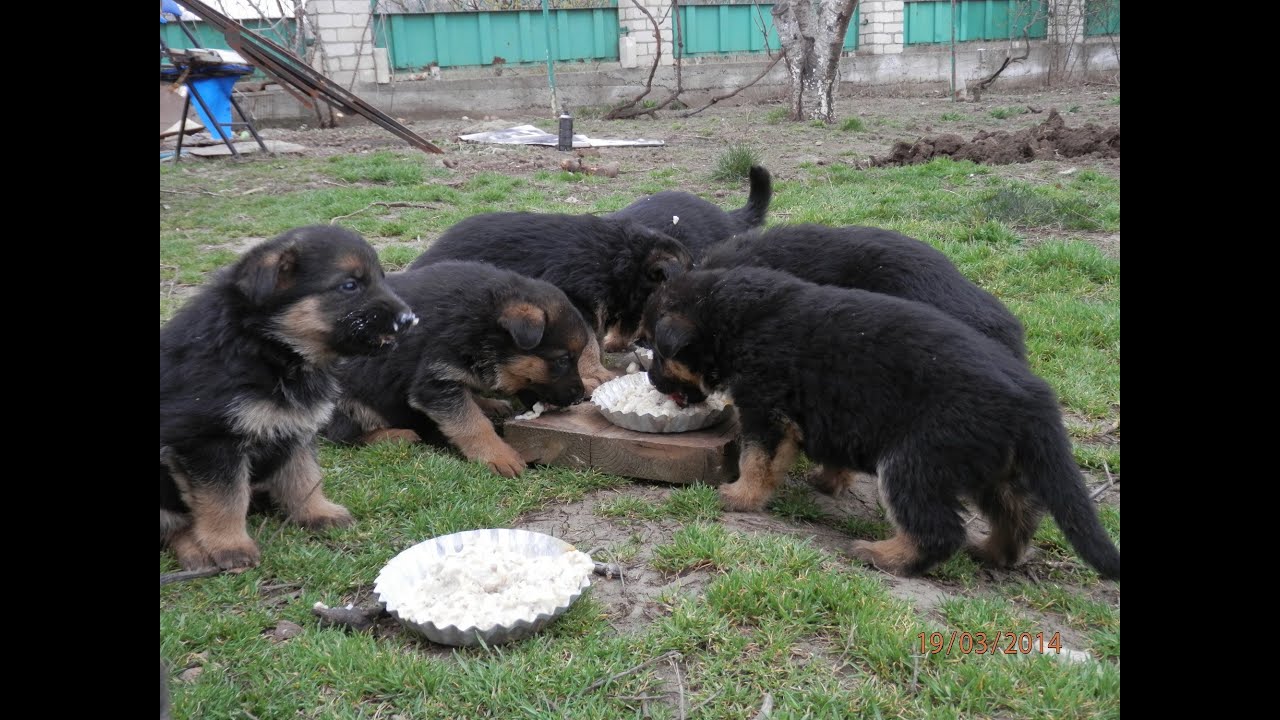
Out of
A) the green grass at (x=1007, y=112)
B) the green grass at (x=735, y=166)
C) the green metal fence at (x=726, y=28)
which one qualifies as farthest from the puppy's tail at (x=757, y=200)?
the green metal fence at (x=726, y=28)

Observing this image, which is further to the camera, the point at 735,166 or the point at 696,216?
the point at 735,166

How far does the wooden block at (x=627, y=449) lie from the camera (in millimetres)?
4723

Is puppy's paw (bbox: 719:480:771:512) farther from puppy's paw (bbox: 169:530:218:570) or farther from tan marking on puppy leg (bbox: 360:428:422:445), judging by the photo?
puppy's paw (bbox: 169:530:218:570)

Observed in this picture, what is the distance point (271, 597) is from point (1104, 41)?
28.8m

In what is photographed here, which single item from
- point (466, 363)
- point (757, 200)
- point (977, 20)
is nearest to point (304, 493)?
point (466, 363)

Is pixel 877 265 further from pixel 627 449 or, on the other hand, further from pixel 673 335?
pixel 627 449

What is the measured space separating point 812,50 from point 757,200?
36.8 ft

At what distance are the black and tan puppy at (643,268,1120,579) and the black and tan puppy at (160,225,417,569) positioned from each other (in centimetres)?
162

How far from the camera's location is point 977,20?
26844 millimetres

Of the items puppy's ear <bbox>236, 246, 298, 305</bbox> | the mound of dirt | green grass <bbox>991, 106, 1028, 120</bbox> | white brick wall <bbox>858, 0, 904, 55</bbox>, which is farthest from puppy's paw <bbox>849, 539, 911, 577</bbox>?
white brick wall <bbox>858, 0, 904, 55</bbox>

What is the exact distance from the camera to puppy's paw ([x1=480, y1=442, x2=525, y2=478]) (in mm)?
4844

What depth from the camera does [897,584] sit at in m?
3.77

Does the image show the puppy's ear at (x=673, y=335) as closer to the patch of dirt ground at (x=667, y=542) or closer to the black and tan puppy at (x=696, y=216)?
the patch of dirt ground at (x=667, y=542)
